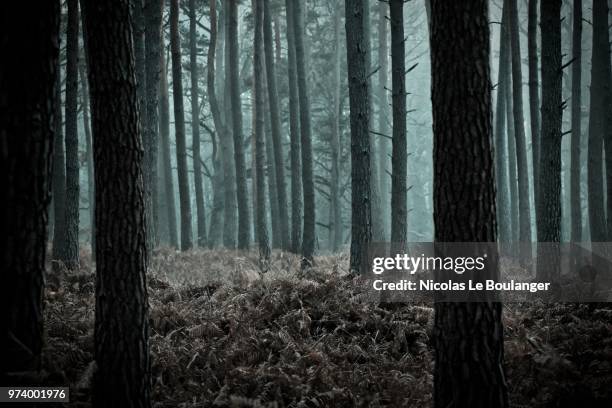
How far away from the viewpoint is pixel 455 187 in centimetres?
484

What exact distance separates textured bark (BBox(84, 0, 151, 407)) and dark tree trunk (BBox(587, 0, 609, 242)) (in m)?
13.3

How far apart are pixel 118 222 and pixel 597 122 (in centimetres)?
1461

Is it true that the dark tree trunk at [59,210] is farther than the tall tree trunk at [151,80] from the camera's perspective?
No

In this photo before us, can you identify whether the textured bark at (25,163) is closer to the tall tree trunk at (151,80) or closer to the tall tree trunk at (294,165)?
the tall tree trunk at (151,80)

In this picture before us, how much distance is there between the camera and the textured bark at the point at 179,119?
686 inches

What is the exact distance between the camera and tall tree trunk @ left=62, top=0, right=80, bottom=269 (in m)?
12.2

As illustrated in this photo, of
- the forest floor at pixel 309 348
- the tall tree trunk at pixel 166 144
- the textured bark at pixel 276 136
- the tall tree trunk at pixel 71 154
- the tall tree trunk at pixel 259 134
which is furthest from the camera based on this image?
the tall tree trunk at pixel 166 144

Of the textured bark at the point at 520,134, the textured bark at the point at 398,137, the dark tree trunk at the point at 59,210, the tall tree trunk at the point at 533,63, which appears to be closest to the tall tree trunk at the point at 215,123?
the dark tree trunk at the point at 59,210

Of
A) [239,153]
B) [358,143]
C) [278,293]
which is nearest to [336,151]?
[239,153]

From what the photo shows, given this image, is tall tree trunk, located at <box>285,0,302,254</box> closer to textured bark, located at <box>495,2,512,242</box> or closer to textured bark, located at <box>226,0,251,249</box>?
textured bark, located at <box>226,0,251,249</box>

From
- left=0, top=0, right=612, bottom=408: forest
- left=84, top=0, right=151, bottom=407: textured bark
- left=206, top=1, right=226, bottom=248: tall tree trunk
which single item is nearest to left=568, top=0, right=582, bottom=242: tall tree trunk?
left=0, top=0, right=612, bottom=408: forest

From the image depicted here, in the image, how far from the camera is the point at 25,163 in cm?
448

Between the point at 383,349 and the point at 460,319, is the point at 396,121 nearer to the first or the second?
the point at 383,349

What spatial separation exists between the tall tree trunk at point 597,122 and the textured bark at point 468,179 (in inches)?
450
